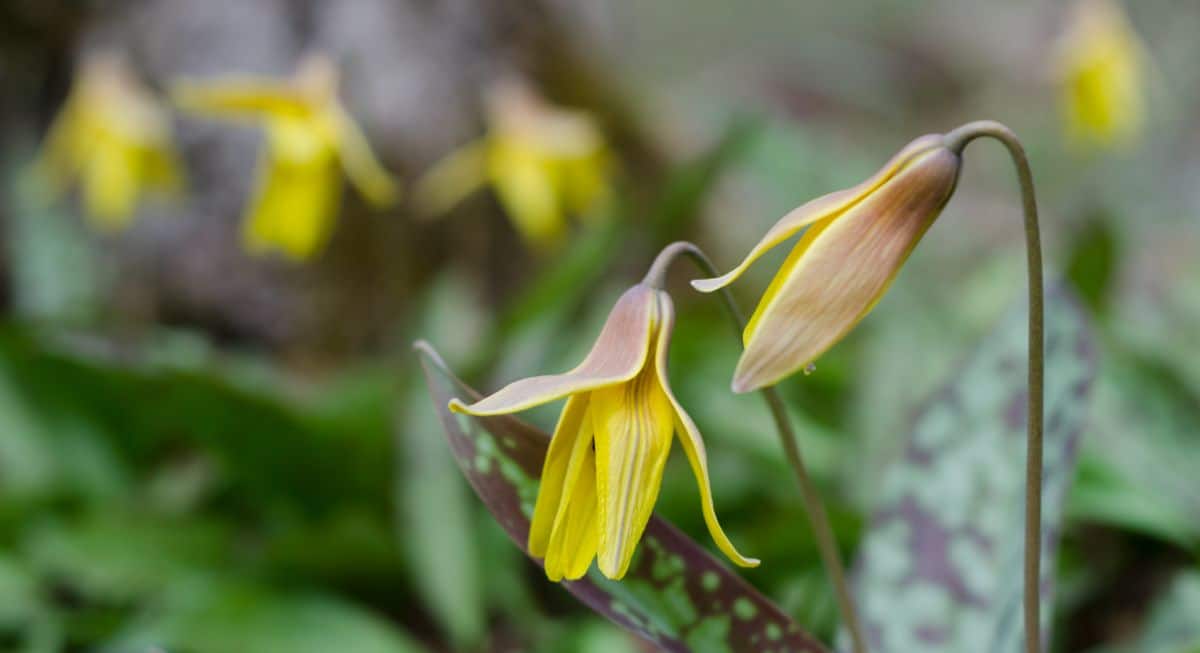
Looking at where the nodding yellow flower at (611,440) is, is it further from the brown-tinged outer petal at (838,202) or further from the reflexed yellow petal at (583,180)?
the reflexed yellow petal at (583,180)

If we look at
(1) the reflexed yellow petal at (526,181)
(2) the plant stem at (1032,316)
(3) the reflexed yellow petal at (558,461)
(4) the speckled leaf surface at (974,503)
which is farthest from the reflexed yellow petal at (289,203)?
(2) the plant stem at (1032,316)

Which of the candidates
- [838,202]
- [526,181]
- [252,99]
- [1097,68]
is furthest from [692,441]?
[1097,68]

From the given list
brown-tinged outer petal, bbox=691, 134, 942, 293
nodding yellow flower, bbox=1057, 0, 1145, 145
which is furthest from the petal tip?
nodding yellow flower, bbox=1057, 0, 1145, 145

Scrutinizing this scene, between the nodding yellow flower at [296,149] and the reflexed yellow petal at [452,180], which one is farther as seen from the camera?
the reflexed yellow petal at [452,180]

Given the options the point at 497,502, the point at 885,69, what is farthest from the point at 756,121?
the point at 885,69

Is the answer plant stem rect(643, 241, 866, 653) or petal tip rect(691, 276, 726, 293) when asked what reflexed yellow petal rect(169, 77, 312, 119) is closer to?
plant stem rect(643, 241, 866, 653)
